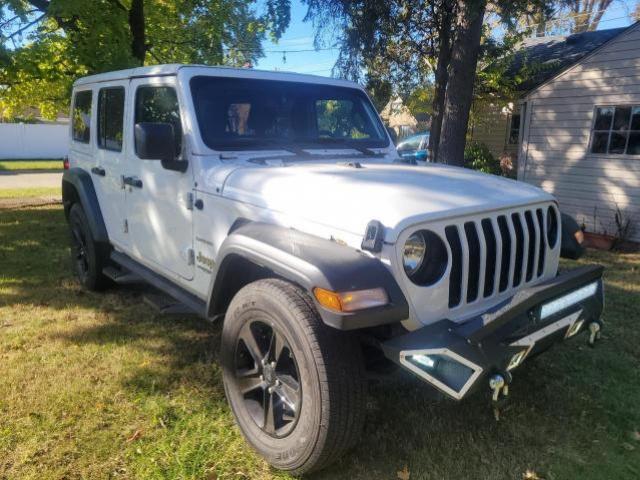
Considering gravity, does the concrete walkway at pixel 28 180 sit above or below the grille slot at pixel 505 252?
below

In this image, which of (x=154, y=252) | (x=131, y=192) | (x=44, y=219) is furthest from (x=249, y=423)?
(x=44, y=219)

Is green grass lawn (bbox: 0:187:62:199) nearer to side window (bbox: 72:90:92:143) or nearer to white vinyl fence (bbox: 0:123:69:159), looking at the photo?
side window (bbox: 72:90:92:143)

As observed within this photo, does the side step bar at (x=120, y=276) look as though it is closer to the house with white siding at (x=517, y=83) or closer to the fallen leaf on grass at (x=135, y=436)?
the fallen leaf on grass at (x=135, y=436)

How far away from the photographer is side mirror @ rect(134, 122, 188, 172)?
117 inches

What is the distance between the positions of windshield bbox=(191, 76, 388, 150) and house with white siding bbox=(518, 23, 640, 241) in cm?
679

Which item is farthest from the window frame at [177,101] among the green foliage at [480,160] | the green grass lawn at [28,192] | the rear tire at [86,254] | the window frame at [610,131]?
the green grass lawn at [28,192]

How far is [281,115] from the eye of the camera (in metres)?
3.70

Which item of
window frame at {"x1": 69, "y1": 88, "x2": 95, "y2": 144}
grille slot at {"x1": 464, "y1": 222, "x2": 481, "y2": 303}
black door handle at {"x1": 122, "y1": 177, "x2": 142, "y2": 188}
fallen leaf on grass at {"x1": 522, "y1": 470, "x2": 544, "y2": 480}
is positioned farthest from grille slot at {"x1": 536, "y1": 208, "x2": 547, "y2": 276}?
window frame at {"x1": 69, "y1": 88, "x2": 95, "y2": 144}

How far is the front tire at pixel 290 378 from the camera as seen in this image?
7.30 ft

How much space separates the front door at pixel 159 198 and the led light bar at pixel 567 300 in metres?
2.12

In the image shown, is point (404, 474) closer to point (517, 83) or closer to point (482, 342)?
point (482, 342)

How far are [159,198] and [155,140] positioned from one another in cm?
69

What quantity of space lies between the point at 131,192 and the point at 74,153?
180 cm

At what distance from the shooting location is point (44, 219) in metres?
9.44
